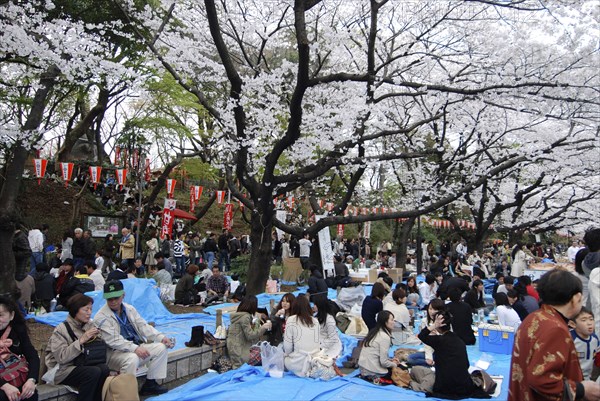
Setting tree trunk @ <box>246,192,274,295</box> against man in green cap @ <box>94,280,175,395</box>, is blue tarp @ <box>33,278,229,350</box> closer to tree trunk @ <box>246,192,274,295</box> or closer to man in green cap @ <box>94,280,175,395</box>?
tree trunk @ <box>246,192,274,295</box>

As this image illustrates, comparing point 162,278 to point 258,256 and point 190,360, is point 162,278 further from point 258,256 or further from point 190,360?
point 190,360

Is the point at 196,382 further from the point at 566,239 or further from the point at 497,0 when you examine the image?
the point at 566,239

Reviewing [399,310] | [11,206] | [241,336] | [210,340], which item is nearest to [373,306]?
[399,310]

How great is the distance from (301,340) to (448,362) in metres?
1.97

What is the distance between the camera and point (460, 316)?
27.3 feet

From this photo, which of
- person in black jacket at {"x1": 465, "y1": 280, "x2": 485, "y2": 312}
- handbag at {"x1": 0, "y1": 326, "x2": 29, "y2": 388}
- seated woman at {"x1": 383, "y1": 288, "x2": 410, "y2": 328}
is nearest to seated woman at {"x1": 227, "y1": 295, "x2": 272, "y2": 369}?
seated woman at {"x1": 383, "y1": 288, "x2": 410, "y2": 328}

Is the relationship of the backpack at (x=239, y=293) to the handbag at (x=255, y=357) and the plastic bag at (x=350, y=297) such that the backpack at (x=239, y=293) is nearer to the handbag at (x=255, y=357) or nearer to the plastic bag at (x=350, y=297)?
the plastic bag at (x=350, y=297)

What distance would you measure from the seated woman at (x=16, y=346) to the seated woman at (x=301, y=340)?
10.5 feet

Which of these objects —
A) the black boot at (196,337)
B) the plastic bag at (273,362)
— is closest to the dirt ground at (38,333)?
the black boot at (196,337)

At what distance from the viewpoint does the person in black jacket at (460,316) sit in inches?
325

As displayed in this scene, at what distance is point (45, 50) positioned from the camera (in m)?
8.00

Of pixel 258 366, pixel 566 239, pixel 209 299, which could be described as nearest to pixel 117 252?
pixel 209 299

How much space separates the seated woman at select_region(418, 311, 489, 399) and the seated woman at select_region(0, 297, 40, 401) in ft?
12.8

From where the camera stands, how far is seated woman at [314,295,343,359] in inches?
270
